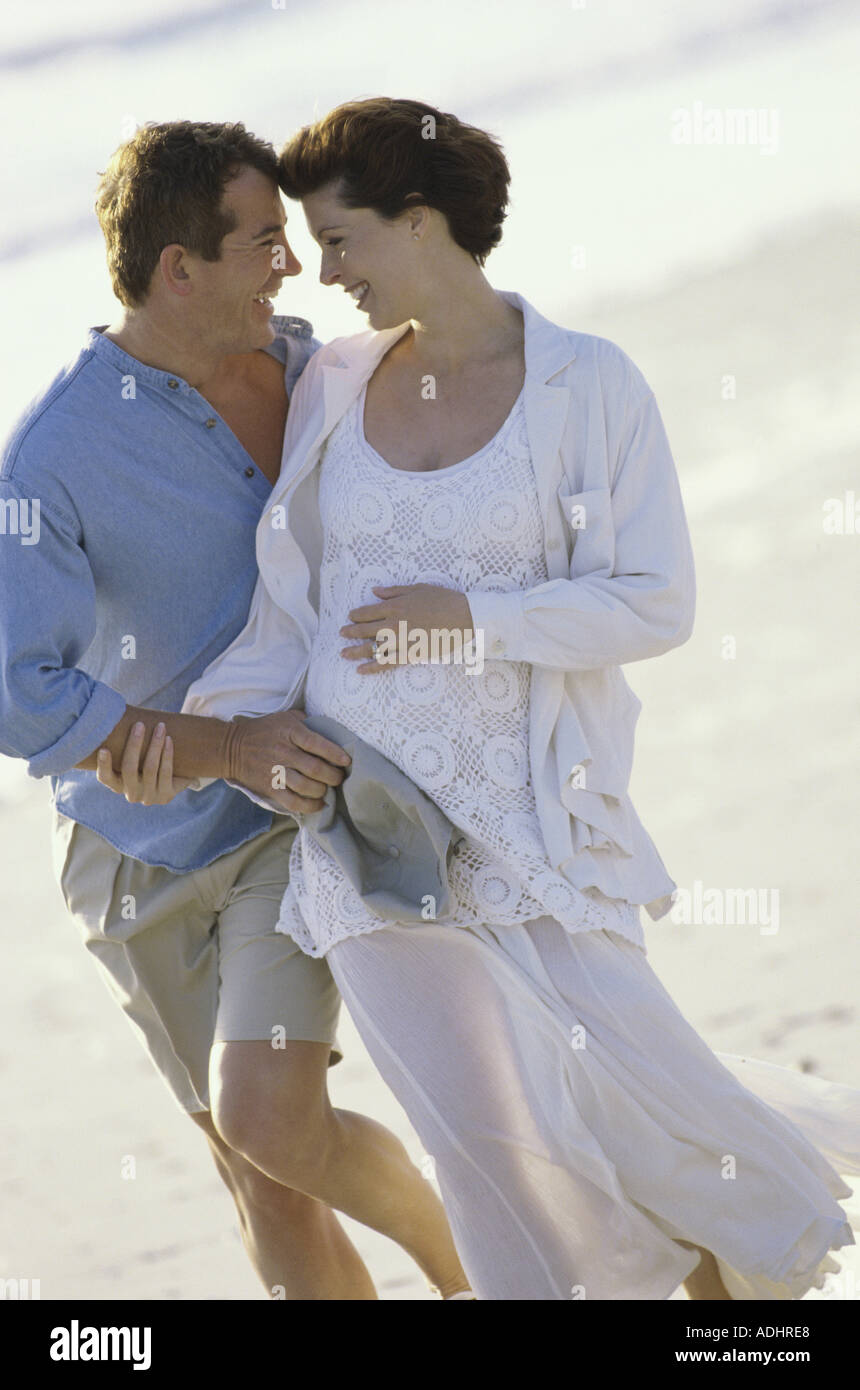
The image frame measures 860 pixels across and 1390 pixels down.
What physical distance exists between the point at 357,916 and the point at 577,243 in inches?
321

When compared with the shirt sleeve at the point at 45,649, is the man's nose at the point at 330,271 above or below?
above

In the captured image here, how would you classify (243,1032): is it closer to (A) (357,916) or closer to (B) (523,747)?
(A) (357,916)

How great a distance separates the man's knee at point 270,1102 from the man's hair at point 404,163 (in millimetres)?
1510

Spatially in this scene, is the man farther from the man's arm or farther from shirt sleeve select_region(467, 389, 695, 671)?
shirt sleeve select_region(467, 389, 695, 671)

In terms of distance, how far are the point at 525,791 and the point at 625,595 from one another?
0.38 metres

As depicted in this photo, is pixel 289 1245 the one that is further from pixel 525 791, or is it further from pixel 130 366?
pixel 130 366

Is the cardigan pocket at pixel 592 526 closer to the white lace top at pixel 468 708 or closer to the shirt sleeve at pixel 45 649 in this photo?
the white lace top at pixel 468 708

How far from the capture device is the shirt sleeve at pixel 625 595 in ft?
10.2

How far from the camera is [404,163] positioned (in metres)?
3.29

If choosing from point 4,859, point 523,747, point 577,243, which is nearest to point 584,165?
point 577,243

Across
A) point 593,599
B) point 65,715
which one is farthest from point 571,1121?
point 65,715

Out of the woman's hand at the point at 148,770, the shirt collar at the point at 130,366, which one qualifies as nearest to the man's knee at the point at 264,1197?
the woman's hand at the point at 148,770

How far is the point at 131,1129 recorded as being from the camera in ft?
20.9

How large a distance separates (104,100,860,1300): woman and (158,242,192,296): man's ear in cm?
34
